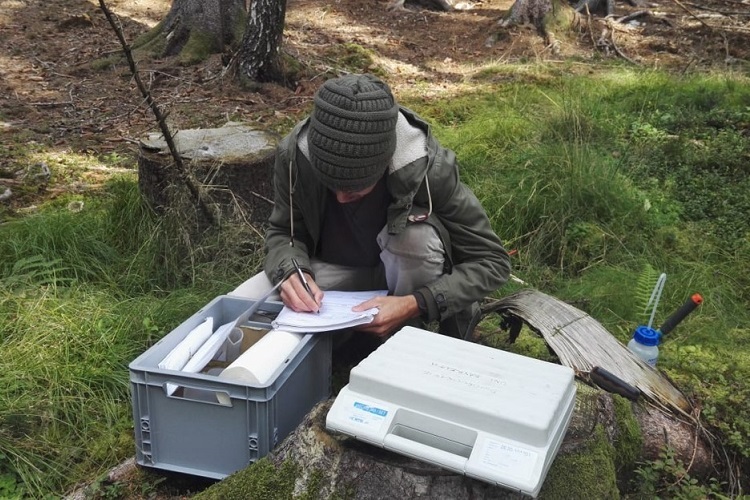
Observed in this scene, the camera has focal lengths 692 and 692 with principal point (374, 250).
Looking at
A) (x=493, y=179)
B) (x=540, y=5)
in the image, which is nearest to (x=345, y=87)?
(x=493, y=179)

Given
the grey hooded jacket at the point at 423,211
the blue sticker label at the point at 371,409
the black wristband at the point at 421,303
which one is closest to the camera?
the blue sticker label at the point at 371,409

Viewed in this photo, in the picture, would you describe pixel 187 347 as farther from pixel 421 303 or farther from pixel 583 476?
pixel 583 476

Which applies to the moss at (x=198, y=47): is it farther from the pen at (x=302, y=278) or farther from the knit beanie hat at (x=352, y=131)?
the knit beanie hat at (x=352, y=131)

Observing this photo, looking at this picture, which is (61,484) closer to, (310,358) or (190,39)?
(310,358)

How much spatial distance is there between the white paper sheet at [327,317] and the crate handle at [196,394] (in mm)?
324

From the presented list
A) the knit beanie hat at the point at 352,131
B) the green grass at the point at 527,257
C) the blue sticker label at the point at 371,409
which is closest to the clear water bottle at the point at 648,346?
the green grass at the point at 527,257

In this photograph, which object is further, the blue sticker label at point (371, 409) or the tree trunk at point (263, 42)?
the tree trunk at point (263, 42)

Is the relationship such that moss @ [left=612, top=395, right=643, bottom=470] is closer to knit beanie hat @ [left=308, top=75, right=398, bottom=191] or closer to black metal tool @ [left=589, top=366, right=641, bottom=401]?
black metal tool @ [left=589, top=366, right=641, bottom=401]

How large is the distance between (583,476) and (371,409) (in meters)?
0.56

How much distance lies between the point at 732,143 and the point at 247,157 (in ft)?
11.8

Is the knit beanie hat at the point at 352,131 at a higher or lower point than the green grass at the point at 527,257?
higher

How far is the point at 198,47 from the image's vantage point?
699 centimetres

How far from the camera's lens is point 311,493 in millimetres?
1700

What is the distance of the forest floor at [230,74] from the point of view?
5477mm
